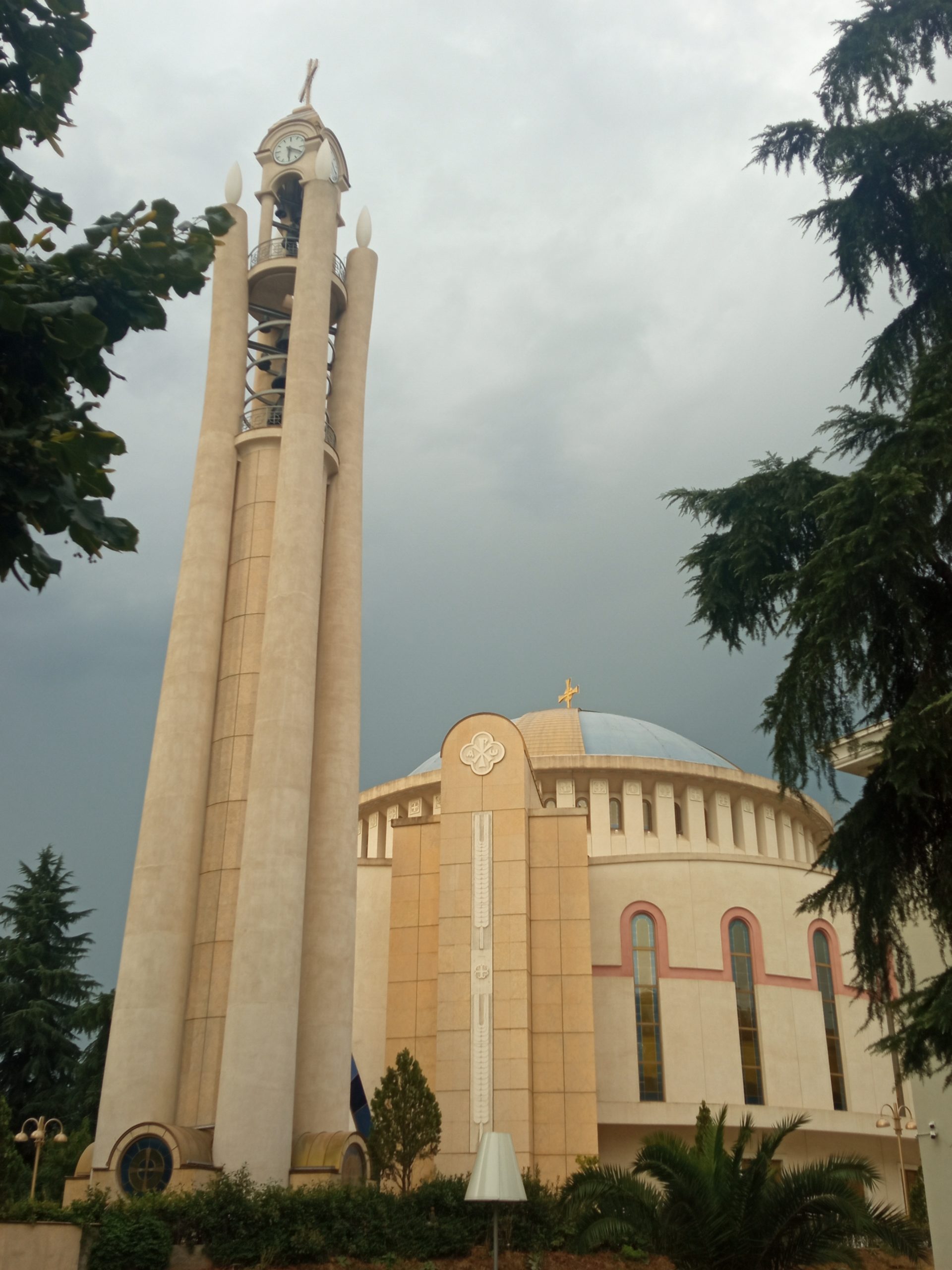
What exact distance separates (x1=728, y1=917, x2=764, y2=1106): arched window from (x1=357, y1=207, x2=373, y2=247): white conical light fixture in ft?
67.3

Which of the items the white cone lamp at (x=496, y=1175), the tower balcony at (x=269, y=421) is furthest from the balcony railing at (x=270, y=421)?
the white cone lamp at (x=496, y=1175)

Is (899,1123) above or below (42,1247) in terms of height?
above

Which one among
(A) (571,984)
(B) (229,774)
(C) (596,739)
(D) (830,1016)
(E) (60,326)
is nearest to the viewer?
(E) (60,326)

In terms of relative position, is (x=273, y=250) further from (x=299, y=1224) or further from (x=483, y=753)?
(x=299, y=1224)

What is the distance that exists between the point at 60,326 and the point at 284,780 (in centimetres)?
1836

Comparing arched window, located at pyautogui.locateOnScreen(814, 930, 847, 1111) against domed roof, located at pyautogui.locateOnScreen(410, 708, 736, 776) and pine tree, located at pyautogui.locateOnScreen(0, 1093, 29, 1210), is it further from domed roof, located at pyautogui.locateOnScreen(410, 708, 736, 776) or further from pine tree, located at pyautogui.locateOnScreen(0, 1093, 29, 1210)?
pine tree, located at pyautogui.locateOnScreen(0, 1093, 29, 1210)

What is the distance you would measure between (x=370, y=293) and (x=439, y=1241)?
21483 mm

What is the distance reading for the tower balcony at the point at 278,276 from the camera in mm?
28672

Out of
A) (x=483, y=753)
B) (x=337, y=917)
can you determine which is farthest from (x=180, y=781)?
(x=483, y=753)

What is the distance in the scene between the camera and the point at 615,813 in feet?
126

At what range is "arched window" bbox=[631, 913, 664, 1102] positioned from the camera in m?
29.4

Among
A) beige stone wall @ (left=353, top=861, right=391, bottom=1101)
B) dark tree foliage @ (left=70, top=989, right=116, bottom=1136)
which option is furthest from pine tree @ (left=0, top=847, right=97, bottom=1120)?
beige stone wall @ (left=353, top=861, right=391, bottom=1101)

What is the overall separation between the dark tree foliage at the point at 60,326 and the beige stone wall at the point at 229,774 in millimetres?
18670

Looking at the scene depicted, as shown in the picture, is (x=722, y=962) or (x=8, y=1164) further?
(x=722, y=962)
